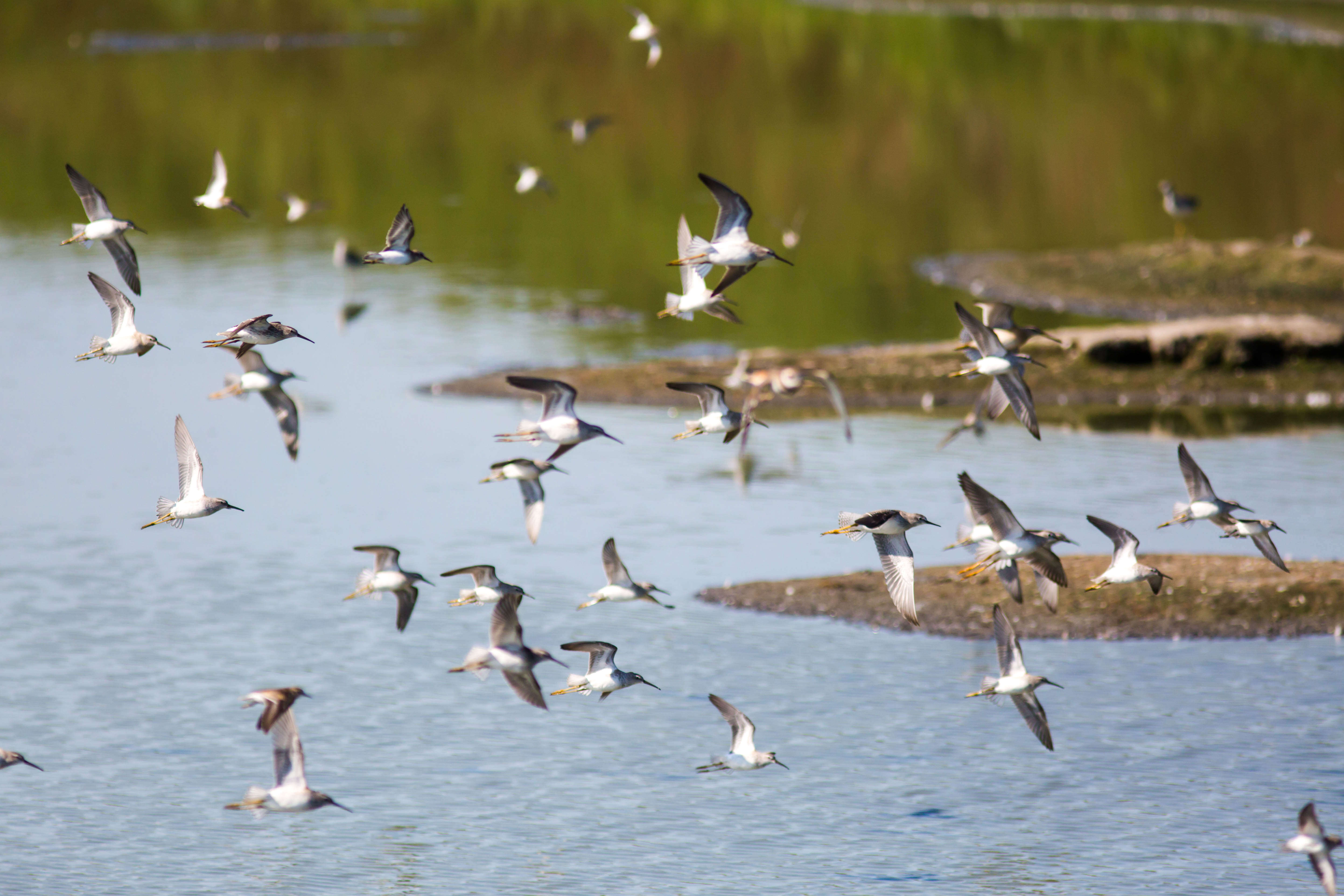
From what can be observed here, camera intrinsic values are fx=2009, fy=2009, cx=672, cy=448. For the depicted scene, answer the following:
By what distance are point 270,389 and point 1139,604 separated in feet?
76.0

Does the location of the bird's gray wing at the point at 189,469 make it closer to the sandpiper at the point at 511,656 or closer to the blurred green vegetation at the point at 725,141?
the sandpiper at the point at 511,656

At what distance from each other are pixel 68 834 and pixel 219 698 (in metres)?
7.50

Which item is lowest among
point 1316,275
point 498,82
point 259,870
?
point 259,870

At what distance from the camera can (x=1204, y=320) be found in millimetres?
69125

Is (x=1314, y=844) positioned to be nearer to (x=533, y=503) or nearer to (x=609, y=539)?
(x=609, y=539)

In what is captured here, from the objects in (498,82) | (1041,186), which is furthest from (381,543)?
(498,82)

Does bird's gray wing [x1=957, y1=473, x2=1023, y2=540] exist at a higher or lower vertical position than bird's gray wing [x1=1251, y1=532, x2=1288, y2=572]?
higher

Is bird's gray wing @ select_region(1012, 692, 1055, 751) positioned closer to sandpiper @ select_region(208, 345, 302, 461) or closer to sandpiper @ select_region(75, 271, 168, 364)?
sandpiper @ select_region(208, 345, 302, 461)

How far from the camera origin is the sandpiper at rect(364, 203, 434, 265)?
25.4 metres

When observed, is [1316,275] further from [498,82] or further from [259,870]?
[498,82]

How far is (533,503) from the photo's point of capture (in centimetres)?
2734

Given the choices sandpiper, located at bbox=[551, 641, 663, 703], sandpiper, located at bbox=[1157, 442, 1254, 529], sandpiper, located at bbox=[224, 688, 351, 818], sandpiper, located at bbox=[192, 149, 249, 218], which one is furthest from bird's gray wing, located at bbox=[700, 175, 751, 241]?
sandpiper, located at bbox=[224, 688, 351, 818]

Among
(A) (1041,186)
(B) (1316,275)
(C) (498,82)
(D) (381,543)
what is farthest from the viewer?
(C) (498,82)

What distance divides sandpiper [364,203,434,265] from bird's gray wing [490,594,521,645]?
180 inches
